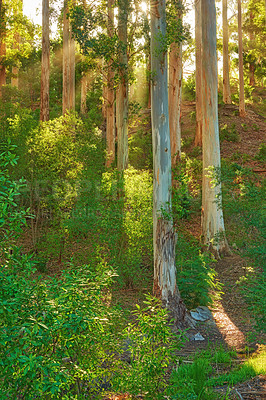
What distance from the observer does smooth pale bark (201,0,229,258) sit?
1190cm

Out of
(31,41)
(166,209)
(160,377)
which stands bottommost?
(160,377)

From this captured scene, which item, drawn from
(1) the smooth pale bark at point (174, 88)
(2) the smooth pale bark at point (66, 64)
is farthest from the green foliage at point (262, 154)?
(2) the smooth pale bark at point (66, 64)

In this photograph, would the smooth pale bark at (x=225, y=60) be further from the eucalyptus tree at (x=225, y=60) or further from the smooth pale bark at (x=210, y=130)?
the smooth pale bark at (x=210, y=130)

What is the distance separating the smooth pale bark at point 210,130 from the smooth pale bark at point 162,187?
420cm

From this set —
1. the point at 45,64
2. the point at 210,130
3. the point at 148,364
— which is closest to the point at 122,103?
the point at 210,130

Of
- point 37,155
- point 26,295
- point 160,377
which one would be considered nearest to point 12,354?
point 26,295

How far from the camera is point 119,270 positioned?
893 cm

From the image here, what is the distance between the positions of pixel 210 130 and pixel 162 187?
496 centimetres

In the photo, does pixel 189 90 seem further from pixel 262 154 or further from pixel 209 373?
pixel 209 373

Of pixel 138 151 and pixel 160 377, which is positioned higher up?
pixel 138 151

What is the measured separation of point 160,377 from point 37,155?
7.98 meters

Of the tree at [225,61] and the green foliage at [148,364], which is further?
the tree at [225,61]

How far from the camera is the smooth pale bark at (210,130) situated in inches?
468

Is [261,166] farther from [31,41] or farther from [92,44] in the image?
[31,41]
